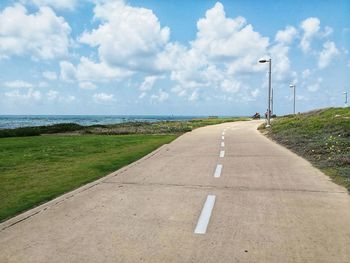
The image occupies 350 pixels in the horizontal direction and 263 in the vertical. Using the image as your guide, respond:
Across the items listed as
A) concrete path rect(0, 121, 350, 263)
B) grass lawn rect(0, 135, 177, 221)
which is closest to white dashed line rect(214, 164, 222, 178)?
concrete path rect(0, 121, 350, 263)

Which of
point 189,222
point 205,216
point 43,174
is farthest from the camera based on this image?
point 43,174

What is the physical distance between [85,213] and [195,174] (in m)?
4.65

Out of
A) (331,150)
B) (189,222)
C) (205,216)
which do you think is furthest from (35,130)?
(189,222)

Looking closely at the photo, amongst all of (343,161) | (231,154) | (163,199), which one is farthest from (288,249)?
(231,154)

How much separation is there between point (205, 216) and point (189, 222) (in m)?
0.46

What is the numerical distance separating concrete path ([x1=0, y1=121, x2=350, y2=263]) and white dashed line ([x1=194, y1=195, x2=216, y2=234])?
0.02 m

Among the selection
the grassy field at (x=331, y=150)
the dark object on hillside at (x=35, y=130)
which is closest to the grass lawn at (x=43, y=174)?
the grassy field at (x=331, y=150)

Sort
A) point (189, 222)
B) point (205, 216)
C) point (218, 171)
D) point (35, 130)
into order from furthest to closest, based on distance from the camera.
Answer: point (35, 130) → point (218, 171) → point (205, 216) → point (189, 222)

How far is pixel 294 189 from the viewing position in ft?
28.8

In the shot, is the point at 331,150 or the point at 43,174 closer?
the point at 43,174

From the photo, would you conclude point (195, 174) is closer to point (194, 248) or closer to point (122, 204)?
point (122, 204)

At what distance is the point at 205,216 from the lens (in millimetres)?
6484

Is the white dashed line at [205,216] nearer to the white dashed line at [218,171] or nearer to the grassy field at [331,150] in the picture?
the white dashed line at [218,171]

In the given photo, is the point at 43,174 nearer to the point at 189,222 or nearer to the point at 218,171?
the point at 218,171
